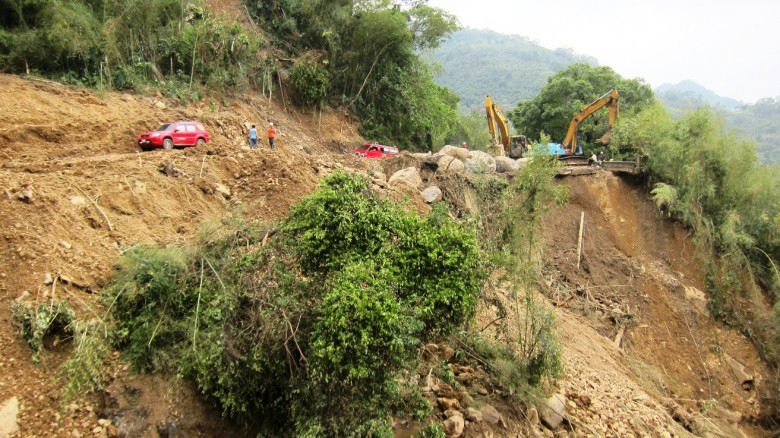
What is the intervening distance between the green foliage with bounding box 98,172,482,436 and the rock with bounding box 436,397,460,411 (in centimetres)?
91

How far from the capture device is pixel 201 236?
7.10m

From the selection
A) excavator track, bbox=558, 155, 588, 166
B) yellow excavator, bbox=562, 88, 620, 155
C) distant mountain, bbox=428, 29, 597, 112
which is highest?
yellow excavator, bbox=562, 88, 620, 155

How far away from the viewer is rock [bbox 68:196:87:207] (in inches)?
306

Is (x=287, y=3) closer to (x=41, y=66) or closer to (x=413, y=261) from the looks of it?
(x=41, y=66)

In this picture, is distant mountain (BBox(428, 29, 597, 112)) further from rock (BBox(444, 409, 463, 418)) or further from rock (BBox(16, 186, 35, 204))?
rock (BBox(16, 186, 35, 204))

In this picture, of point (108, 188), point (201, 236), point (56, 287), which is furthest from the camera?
point (108, 188)

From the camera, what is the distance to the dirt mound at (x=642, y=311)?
11402 millimetres

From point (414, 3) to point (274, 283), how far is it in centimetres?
2109

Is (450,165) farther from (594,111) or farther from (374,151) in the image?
(594,111)

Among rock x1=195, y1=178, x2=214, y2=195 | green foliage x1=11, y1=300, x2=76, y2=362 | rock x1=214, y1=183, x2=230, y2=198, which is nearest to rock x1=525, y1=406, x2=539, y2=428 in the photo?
green foliage x1=11, y1=300, x2=76, y2=362

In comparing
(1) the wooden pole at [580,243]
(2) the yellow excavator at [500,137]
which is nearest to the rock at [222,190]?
(1) the wooden pole at [580,243]

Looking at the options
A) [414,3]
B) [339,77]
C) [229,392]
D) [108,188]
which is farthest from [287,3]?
[229,392]

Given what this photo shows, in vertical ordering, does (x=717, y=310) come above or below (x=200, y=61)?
below

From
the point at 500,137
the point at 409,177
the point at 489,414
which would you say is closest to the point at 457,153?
Answer: the point at 409,177
